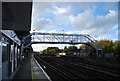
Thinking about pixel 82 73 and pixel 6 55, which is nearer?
pixel 6 55

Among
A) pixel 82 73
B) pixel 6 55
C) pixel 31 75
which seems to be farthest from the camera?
pixel 82 73

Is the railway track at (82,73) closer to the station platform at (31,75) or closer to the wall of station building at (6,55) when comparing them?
the station platform at (31,75)

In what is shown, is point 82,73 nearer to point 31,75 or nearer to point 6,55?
point 31,75

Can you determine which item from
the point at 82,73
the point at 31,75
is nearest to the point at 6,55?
the point at 31,75

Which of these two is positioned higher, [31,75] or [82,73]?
[31,75]

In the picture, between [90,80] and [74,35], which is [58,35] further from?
[90,80]

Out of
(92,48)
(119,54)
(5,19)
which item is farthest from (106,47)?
(5,19)

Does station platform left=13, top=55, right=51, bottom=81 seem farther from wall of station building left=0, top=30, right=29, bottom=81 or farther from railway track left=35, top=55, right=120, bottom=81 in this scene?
wall of station building left=0, top=30, right=29, bottom=81

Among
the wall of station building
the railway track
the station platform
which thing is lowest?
the railway track

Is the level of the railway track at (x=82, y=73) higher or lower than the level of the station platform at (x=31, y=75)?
lower

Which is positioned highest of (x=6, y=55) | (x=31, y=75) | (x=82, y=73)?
(x=6, y=55)

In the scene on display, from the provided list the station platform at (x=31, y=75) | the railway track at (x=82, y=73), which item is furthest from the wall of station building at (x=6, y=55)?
the railway track at (x=82, y=73)

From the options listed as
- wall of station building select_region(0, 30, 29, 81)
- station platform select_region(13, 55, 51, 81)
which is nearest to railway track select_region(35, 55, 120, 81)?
station platform select_region(13, 55, 51, 81)

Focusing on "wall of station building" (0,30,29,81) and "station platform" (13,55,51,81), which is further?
"station platform" (13,55,51,81)
